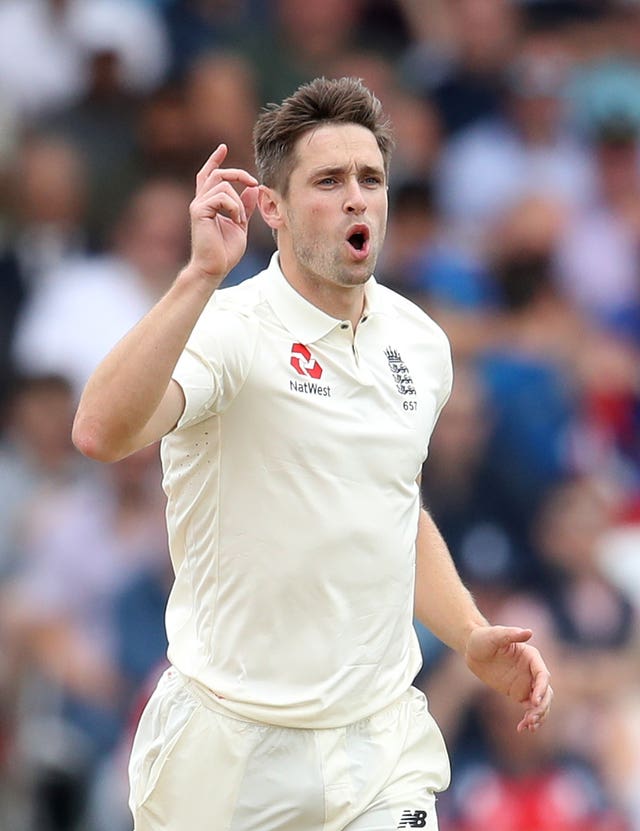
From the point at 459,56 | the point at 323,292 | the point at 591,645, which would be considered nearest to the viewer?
the point at 323,292

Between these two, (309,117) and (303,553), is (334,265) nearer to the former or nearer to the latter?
(309,117)

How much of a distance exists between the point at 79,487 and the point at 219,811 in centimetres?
370

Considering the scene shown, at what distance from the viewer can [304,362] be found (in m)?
4.03

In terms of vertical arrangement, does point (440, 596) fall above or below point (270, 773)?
above

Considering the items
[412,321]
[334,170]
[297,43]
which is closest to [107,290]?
[297,43]

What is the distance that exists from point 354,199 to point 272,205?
0.30m

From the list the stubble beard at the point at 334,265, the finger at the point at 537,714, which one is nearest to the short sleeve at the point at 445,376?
the stubble beard at the point at 334,265

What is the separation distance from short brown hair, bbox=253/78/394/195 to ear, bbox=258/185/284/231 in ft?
0.08

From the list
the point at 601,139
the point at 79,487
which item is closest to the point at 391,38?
the point at 601,139

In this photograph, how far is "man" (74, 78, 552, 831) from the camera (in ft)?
12.9

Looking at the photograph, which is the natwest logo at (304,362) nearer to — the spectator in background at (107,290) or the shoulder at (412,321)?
the shoulder at (412,321)

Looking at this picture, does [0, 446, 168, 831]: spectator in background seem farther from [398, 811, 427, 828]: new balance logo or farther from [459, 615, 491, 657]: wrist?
[398, 811, 427, 828]: new balance logo

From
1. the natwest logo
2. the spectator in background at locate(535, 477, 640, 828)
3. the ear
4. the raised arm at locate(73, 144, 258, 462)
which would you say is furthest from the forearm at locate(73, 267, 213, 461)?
the spectator in background at locate(535, 477, 640, 828)

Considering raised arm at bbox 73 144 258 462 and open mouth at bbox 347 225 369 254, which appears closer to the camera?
raised arm at bbox 73 144 258 462
